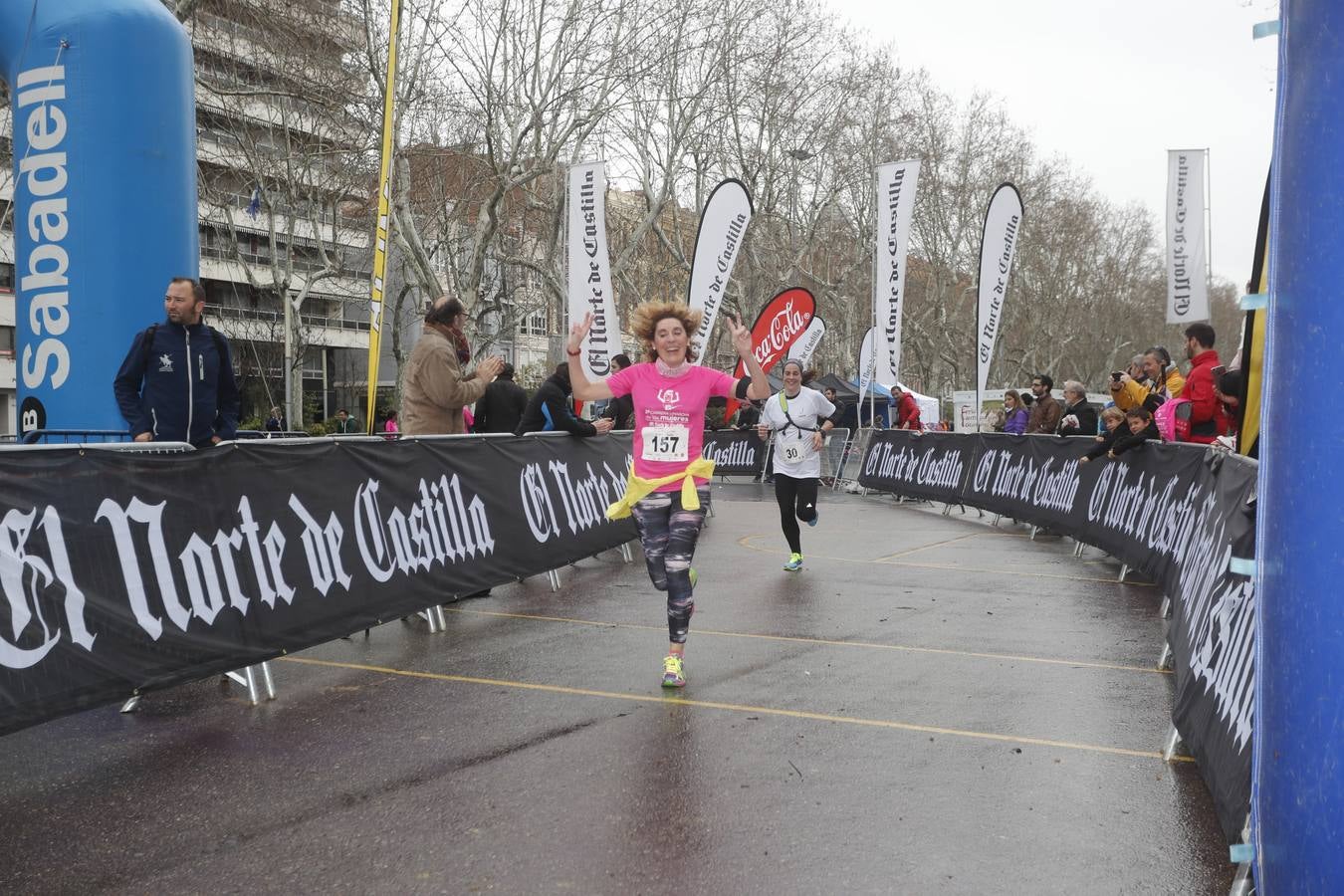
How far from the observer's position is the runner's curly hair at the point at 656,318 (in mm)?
6461

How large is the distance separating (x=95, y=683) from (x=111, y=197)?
530 cm

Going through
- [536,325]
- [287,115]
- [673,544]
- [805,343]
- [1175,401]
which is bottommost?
[673,544]

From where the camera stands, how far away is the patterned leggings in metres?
6.32

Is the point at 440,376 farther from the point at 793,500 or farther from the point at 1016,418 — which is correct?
the point at 1016,418

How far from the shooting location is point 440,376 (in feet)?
29.4

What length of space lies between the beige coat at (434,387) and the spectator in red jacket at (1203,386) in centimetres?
620

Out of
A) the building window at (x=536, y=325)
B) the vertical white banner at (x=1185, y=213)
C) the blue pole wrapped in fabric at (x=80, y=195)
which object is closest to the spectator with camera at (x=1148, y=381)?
the vertical white banner at (x=1185, y=213)

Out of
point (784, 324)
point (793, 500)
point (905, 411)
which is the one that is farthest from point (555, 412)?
point (905, 411)

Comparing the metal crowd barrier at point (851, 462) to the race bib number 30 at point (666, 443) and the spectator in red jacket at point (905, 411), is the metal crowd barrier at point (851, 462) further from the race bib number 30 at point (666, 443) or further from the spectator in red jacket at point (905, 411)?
the race bib number 30 at point (666, 443)

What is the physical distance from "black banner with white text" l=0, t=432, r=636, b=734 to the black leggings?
3284 mm

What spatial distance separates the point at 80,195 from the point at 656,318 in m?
5.13

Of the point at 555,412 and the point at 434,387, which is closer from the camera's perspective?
the point at 434,387

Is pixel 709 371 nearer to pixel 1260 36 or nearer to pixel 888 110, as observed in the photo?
pixel 1260 36

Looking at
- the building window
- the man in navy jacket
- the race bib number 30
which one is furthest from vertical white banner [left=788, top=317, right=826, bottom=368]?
the building window
